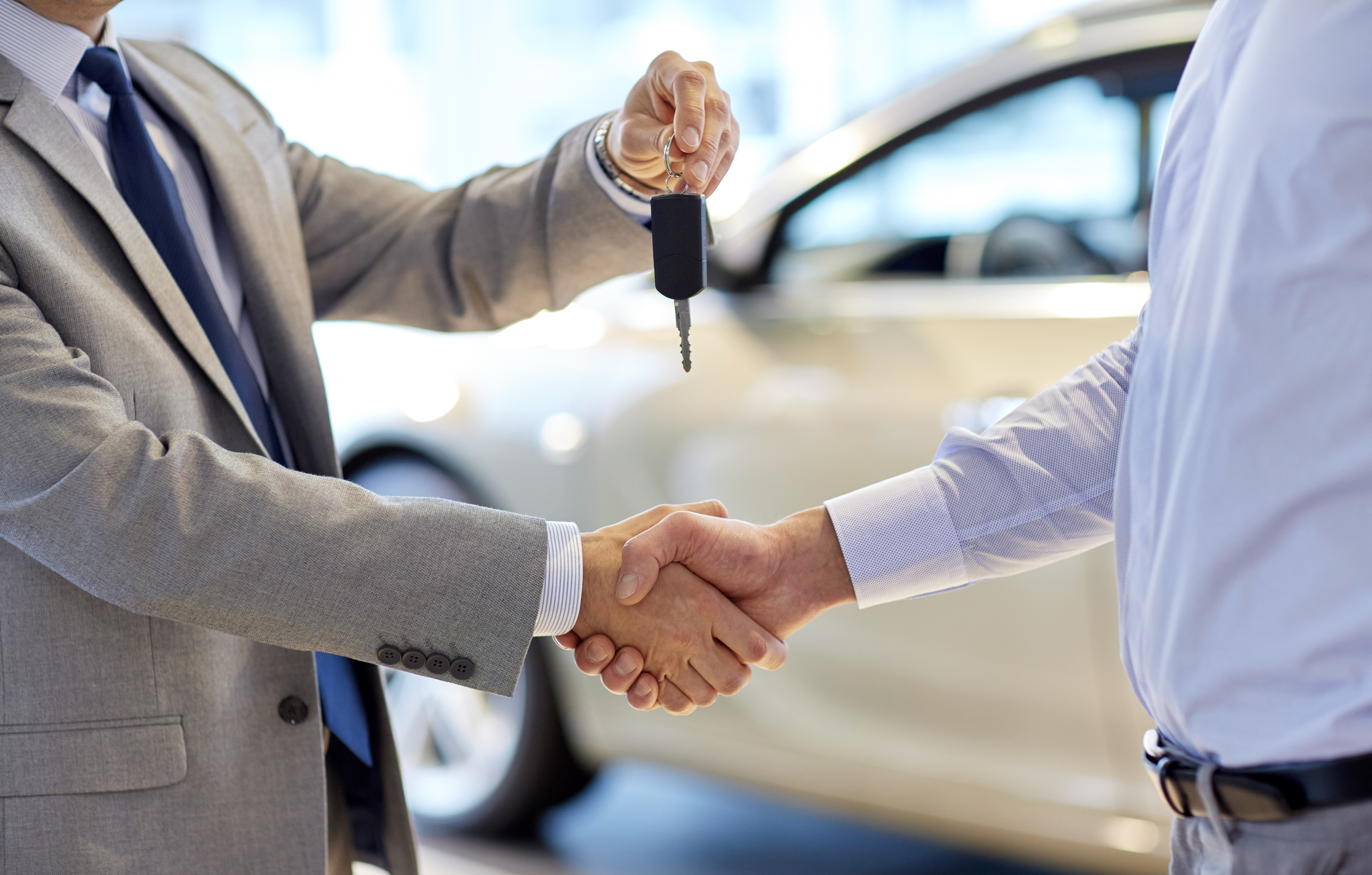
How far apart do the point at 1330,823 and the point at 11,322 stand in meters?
1.14

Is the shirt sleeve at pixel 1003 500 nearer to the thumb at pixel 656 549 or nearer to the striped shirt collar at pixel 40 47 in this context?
the thumb at pixel 656 549

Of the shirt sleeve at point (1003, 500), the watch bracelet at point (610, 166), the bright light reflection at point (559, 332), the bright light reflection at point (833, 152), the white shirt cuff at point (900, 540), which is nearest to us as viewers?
the shirt sleeve at point (1003, 500)

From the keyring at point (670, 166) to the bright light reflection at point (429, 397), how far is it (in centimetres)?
151

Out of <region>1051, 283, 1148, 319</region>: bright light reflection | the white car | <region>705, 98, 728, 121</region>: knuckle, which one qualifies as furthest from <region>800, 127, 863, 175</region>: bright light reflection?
<region>705, 98, 728, 121</region>: knuckle

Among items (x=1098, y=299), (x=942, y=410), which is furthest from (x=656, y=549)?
(x=1098, y=299)

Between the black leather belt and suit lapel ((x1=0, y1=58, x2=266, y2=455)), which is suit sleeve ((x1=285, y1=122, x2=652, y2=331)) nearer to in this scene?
suit lapel ((x1=0, y1=58, x2=266, y2=455))

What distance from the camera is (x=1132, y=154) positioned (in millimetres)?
2490

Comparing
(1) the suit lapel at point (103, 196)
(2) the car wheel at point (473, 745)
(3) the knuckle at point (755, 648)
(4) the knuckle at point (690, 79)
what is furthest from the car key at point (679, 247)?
(2) the car wheel at point (473, 745)

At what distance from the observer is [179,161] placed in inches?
56.7

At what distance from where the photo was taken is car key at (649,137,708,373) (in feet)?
4.23

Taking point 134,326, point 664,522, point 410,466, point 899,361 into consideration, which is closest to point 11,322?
point 134,326

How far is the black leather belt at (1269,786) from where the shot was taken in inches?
36.2

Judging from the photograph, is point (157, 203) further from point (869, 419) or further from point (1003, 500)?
point (869, 419)

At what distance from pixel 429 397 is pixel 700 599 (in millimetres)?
1565
